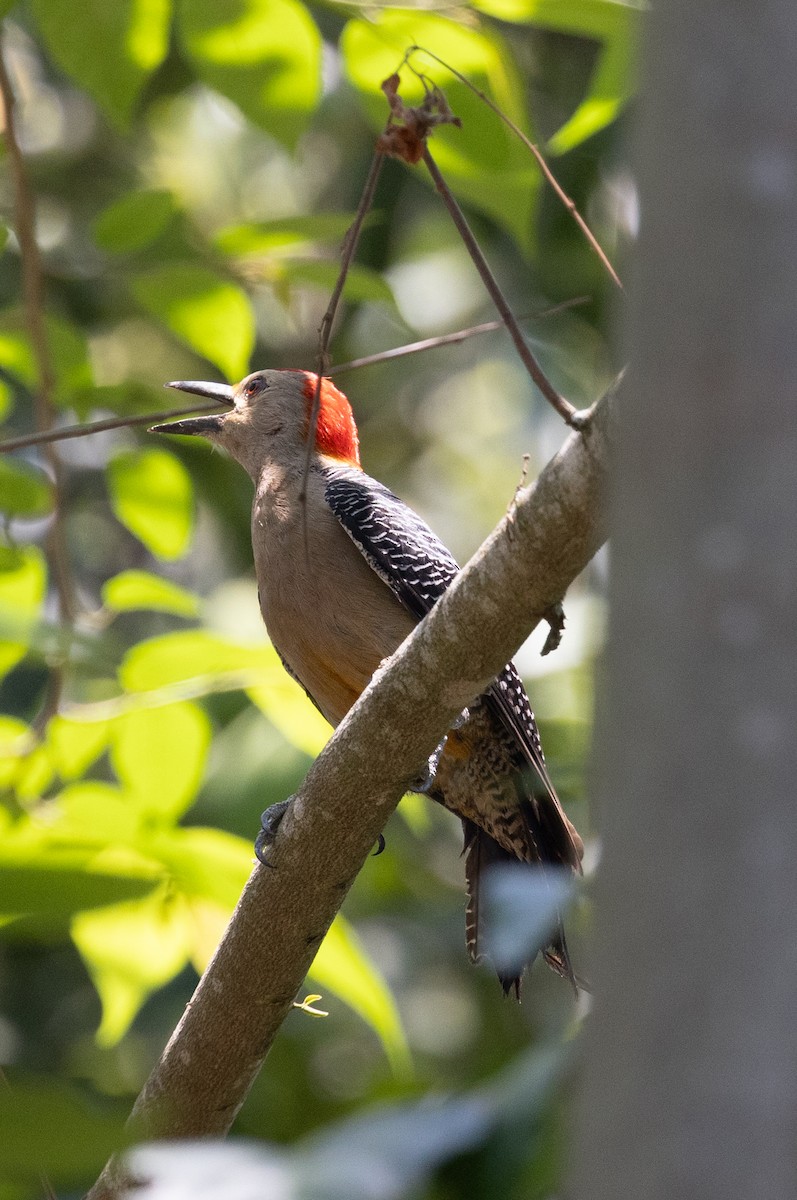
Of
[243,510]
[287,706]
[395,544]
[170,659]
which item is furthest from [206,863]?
[243,510]

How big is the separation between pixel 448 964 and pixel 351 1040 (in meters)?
0.75

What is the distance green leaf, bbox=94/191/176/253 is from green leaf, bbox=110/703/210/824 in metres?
1.39

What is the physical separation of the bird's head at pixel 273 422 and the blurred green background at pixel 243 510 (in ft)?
0.99

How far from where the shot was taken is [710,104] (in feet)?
4.05

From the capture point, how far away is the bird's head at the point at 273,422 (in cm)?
596

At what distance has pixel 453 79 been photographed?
392 cm

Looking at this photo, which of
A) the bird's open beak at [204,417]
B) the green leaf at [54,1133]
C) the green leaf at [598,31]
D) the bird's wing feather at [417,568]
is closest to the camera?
the green leaf at [54,1133]

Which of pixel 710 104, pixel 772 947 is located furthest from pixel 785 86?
pixel 772 947

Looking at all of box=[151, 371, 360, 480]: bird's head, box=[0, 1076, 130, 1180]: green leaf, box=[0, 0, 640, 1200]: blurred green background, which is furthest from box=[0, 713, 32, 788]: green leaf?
box=[0, 1076, 130, 1180]: green leaf

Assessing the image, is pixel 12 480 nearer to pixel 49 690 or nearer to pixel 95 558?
pixel 49 690

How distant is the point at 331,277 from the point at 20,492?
1170mm

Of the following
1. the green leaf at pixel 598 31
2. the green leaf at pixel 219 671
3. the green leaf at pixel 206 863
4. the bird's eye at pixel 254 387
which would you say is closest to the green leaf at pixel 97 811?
the green leaf at pixel 206 863

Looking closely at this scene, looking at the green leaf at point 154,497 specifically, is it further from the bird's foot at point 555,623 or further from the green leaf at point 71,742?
the bird's foot at point 555,623

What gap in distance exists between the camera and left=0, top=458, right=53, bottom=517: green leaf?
4.37 m
